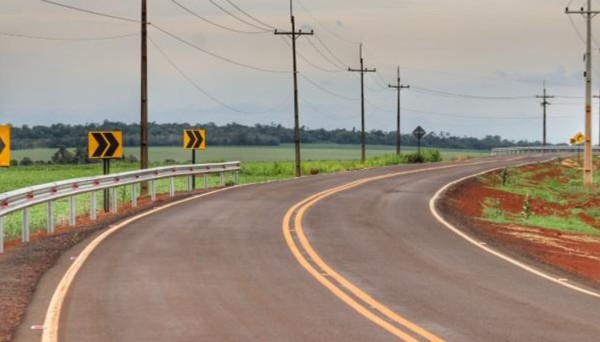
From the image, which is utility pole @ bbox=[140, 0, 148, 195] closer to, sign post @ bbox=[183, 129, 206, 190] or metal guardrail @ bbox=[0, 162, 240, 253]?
sign post @ bbox=[183, 129, 206, 190]

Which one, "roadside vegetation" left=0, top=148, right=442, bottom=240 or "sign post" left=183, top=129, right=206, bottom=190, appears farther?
"sign post" left=183, top=129, right=206, bottom=190

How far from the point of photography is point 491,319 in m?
10.3

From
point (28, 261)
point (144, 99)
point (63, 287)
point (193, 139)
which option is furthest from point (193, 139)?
point (63, 287)

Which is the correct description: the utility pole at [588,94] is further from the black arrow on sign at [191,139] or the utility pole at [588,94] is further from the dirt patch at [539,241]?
the black arrow on sign at [191,139]

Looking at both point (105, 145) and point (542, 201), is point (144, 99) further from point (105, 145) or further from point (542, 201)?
point (542, 201)

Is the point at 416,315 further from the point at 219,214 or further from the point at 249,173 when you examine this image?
the point at 249,173

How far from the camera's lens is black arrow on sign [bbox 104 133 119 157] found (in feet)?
82.2

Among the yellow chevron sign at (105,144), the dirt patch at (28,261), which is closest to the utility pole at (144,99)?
the yellow chevron sign at (105,144)

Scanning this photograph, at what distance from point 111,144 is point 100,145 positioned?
309mm

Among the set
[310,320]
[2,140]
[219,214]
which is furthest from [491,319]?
[219,214]

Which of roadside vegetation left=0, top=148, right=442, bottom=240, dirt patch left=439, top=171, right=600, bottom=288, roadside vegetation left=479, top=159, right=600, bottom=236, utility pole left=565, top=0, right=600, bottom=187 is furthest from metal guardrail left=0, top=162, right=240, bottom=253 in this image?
utility pole left=565, top=0, right=600, bottom=187

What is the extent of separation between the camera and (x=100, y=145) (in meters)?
25.0

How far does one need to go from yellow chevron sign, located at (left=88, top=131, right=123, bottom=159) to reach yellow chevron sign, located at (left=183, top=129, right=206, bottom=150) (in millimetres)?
9433

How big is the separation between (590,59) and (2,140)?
36.5 meters
